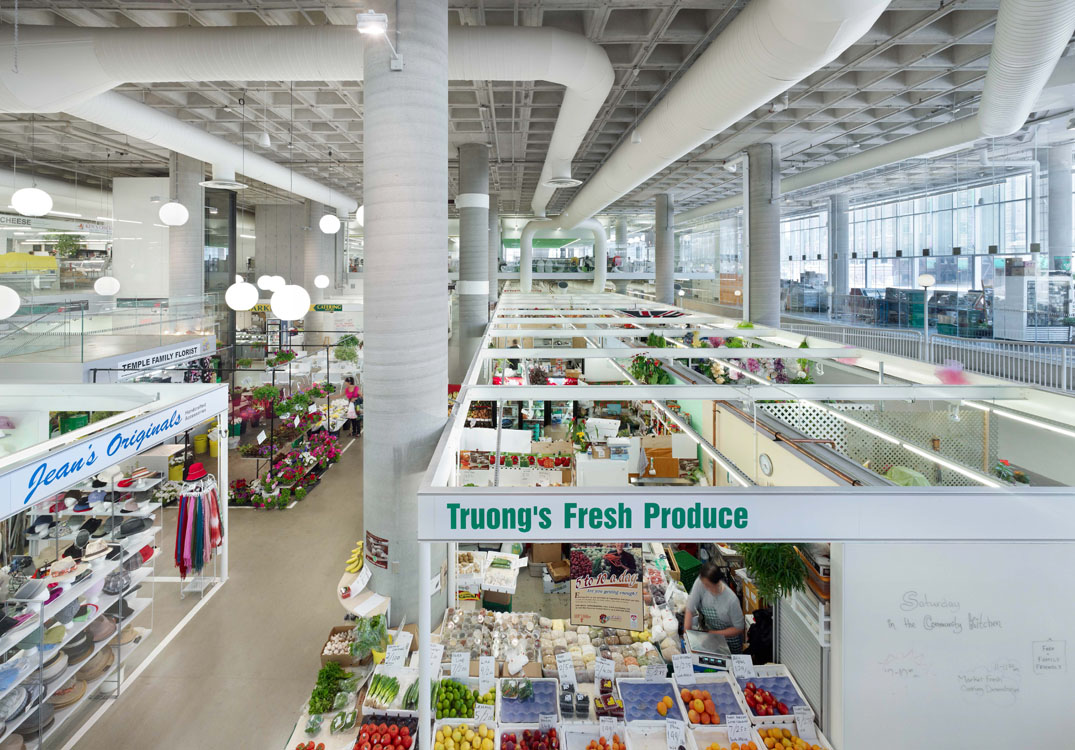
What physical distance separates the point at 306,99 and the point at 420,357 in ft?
23.8

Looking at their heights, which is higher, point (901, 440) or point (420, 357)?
point (420, 357)

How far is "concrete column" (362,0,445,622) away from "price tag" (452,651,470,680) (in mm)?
635

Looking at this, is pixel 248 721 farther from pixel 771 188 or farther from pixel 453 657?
pixel 771 188

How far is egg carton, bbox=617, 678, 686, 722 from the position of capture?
11.9ft

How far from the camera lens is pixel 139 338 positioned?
10883 mm

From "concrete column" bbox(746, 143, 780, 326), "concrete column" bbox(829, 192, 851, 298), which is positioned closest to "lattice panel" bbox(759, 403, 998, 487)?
"concrete column" bbox(746, 143, 780, 326)

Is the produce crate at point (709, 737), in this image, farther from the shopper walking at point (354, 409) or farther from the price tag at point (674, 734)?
the shopper walking at point (354, 409)

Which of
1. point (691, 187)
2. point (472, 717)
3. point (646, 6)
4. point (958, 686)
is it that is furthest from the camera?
point (691, 187)

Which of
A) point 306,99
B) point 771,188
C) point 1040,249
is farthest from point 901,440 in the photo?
point 1040,249

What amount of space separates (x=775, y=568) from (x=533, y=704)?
1706 mm

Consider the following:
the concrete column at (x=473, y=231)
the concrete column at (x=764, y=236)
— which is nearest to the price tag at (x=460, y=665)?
the concrete column at (x=473, y=231)

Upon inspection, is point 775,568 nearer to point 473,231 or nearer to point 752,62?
point 752,62

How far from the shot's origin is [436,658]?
392 cm

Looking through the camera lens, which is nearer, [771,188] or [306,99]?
[306,99]
